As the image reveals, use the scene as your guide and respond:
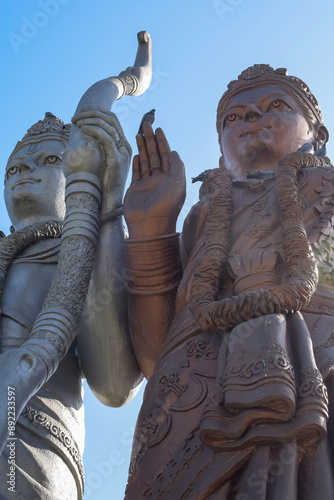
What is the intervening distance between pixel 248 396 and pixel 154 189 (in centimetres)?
205

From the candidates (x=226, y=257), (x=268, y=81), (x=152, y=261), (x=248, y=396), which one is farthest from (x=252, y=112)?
(x=248, y=396)

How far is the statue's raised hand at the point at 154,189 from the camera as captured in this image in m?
6.27

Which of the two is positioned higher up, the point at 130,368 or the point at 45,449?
the point at 130,368

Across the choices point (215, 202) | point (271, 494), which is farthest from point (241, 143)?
point (271, 494)

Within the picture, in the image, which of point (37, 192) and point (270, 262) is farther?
point (37, 192)

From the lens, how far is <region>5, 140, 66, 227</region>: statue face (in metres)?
7.14

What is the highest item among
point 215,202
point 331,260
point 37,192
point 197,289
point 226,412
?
point 37,192

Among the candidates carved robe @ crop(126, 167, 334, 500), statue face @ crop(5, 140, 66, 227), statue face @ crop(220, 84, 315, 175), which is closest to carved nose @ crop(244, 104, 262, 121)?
statue face @ crop(220, 84, 315, 175)

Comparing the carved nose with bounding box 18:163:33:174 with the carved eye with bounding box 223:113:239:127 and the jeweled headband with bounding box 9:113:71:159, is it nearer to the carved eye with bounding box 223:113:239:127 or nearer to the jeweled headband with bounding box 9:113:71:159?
the jeweled headband with bounding box 9:113:71:159

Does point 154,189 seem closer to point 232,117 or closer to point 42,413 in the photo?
point 232,117

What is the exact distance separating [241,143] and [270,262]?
4.62 ft

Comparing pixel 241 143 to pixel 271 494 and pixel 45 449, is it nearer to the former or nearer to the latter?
pixel 45 449

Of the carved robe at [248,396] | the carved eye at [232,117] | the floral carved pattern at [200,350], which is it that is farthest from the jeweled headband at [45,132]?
the floral carved pattern at [200,350]

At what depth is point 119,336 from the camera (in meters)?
6.39
